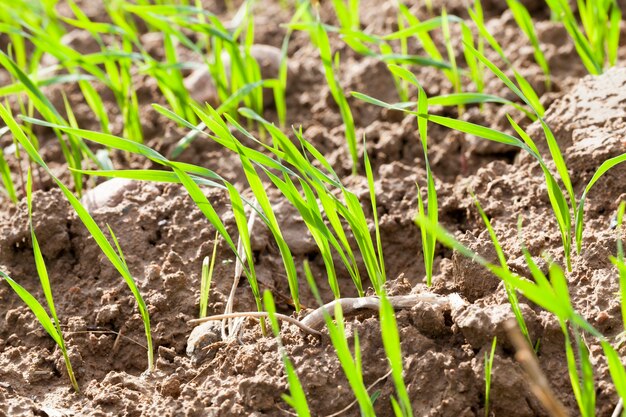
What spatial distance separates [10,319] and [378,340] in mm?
800

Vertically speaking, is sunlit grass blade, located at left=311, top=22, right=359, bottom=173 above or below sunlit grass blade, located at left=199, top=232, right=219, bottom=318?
above

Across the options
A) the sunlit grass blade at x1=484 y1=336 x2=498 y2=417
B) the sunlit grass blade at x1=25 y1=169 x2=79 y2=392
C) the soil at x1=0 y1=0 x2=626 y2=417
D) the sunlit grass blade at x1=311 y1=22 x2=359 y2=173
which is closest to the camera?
the sunlit grass blade at x1=484 y1=336 x2=498 y2=417

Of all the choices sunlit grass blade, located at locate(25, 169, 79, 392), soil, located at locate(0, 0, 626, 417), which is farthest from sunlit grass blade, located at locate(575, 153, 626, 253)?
sunlit grass blade, located at locate(25, 169, 79, 392)

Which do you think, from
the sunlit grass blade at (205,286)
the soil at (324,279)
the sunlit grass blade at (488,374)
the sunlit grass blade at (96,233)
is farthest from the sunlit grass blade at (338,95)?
the sunlit grass blade at (488,374)

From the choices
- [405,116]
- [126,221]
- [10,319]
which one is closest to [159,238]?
[126,221]

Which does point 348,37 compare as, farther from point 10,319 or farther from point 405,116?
point 10,319

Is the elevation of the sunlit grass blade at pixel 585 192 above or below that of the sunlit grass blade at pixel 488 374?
above

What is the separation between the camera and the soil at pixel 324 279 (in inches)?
53.2

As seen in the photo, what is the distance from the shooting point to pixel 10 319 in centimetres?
169

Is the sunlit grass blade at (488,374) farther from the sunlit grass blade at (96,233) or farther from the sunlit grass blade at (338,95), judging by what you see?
the sunlit grass blade at (338,95)

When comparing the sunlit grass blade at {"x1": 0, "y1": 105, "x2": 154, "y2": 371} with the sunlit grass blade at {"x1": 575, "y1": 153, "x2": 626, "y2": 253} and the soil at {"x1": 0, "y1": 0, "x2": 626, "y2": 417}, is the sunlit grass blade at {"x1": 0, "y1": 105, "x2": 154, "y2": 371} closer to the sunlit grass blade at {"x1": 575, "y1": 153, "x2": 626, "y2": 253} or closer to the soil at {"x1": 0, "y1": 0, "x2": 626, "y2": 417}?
the soil at {"x1": 0, "y1": 0, "x2": 626, "y2": 417}

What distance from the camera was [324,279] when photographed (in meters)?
1.84

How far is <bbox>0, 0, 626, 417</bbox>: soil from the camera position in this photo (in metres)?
1.35

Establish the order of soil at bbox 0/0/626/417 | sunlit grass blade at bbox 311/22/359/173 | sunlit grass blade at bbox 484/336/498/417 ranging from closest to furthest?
sunlit grass blade at bbox 484/336/498/417 → soil at bbox 0/0/626/417 → sunlit grass blade at bbox 311/22/359/173
